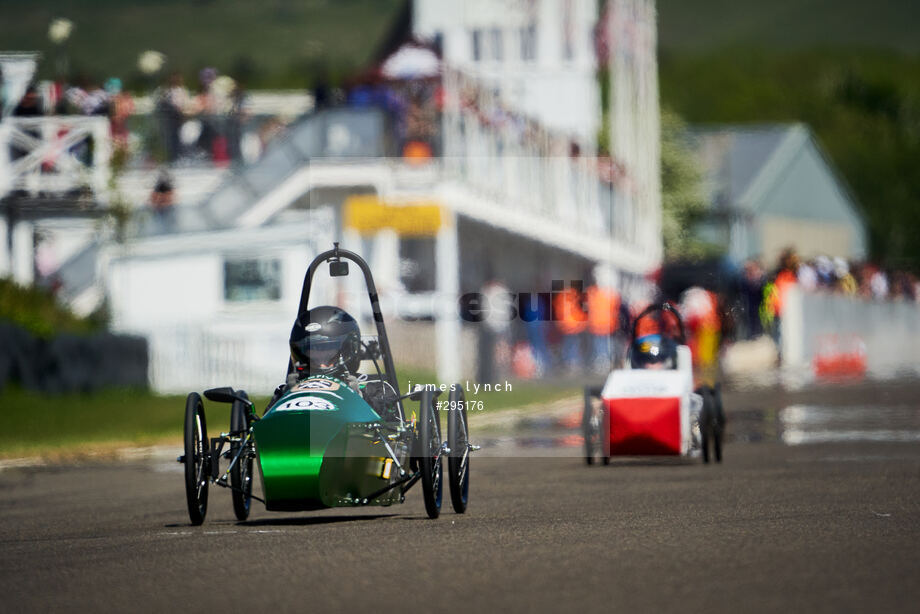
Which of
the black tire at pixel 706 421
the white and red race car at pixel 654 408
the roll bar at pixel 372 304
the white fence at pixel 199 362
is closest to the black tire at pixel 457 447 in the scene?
the roll bar at pixel 372 304

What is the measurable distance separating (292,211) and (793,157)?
222 ft

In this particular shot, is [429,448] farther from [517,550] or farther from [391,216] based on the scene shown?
[391,216]

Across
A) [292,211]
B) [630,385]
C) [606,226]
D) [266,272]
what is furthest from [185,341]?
[606,226]

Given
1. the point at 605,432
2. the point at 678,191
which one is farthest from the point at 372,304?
the point at 678,191

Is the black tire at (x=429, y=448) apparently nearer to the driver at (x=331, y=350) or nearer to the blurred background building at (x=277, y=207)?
the driver at (x=331, y=350)

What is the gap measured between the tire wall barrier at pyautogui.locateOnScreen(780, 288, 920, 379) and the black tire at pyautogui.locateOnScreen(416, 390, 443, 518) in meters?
25.9

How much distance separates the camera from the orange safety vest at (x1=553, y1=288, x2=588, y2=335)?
34125 mm

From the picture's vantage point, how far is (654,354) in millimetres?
16953

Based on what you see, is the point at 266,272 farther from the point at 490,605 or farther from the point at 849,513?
the point at 490,605

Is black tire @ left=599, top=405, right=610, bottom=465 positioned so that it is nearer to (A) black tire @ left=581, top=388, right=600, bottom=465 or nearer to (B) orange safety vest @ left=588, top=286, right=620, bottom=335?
(A) black tire @ left=581, top=388, right=600, bottom=465

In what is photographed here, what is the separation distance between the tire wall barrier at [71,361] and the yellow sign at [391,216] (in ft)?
17.9

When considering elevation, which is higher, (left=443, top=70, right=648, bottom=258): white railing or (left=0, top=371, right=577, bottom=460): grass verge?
(left=443, top=70, right=648, bottom=258): white railing

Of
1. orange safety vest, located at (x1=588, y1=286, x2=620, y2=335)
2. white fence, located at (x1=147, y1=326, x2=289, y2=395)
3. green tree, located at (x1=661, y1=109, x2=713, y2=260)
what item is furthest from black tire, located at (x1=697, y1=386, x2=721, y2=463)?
green tree, located at (x1=661, y1=109, x2=713, y2=260)

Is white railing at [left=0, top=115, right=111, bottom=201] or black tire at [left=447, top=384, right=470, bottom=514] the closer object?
black tire at [left=447, top=384, right=470, bottom=514]
